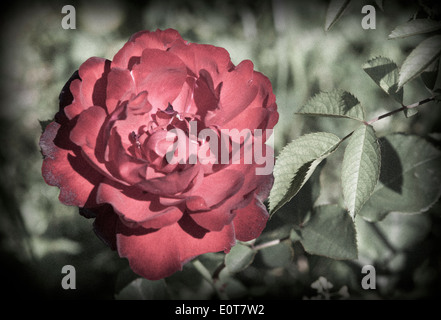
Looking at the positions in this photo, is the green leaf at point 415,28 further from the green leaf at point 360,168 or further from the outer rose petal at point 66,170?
the outer rose petal at point 66,170

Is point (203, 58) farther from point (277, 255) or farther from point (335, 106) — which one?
point (277, 255)

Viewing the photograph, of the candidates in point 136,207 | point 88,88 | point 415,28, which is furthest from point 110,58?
point 415,28

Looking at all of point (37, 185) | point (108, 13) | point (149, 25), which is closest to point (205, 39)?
point (149, 25)

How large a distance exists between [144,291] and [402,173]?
58 cm

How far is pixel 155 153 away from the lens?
0.56 metres

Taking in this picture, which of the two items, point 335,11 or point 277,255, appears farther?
point 277,255

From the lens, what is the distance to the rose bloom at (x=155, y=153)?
1.75 feet

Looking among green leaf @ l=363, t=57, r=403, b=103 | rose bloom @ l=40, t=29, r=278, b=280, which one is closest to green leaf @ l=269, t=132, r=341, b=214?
rose bloom @ l=40, t=29, r=278, b=280

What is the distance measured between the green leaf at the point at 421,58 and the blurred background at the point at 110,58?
20.0 inches

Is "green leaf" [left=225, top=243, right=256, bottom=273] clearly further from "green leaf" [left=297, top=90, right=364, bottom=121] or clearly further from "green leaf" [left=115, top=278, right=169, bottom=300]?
"green leaf" [left=297, top=90, right=364, bottom=121]

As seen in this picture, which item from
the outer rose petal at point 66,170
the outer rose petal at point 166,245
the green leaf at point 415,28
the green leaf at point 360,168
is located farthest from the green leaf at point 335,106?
the outer rose petal at point 66,170

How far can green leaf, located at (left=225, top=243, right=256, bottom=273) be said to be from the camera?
769 mm

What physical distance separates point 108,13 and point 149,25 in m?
0.14

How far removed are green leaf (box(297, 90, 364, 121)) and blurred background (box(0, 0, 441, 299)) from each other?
0.45m
